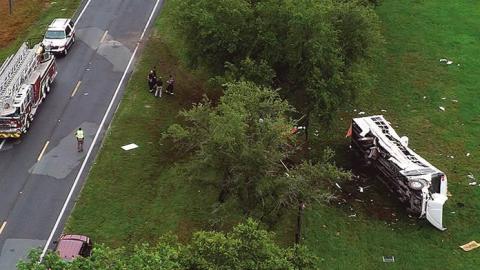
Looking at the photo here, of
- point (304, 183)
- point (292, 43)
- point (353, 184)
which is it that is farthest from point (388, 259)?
point (292, 43)

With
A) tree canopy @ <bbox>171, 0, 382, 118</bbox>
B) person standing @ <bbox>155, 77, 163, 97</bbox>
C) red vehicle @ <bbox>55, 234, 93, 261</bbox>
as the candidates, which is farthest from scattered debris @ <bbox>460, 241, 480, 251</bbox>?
person standing @ <bbox>155, 77, 163, 97</bbox>

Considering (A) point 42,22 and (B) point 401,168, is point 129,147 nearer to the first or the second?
(B) point 401,168

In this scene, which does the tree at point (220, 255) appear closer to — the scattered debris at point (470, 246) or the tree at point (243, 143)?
the tree at point (243, 143)

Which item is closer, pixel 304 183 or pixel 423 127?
pixel 304 183

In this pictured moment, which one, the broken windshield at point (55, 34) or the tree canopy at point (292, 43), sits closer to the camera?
the tree canopy at point (292, 43)

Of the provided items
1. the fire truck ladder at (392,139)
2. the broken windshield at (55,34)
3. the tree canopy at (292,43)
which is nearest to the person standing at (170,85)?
the tree canopy at (292,43)

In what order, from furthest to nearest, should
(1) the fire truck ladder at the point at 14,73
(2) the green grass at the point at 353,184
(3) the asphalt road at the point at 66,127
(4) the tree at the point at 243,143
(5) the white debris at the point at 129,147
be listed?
(5) the white debris at the point at 129,147
(1) the fire truck ladder at the point at 14,73
(3) the asphalt road at the point at 66,127
(2) the green grass at the point at 353,184
(4) the tree at the point at 243,143
